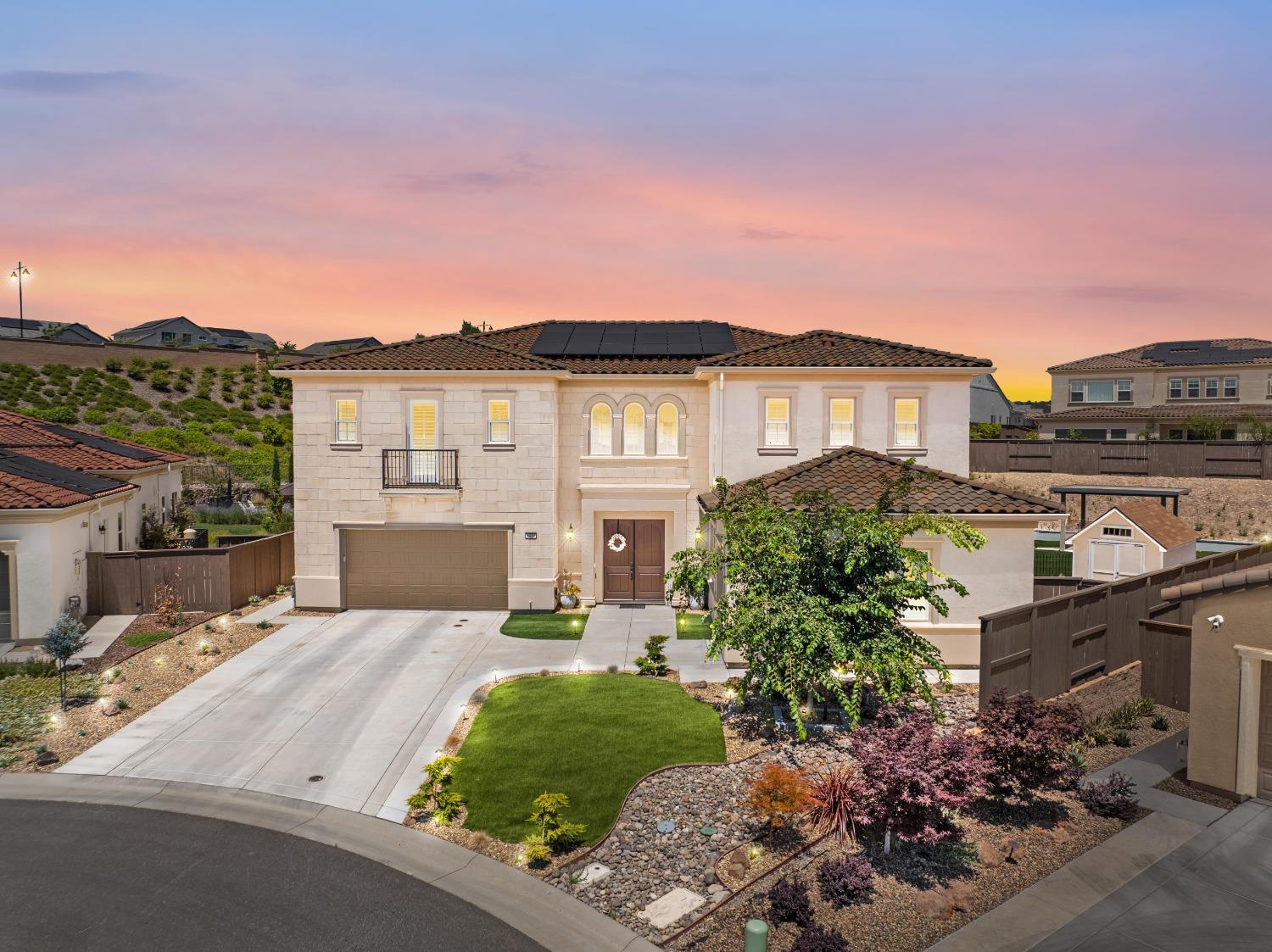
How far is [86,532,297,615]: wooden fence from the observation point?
21672 millimetres

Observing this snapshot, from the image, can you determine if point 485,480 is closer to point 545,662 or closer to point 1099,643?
point 545,662

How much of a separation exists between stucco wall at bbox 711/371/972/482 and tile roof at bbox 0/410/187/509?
1640 centimetres

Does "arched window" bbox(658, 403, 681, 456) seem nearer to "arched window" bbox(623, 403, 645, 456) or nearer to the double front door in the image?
"arched window" bbox(623, 403, 645, 456)

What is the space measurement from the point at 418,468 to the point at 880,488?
12.5 m

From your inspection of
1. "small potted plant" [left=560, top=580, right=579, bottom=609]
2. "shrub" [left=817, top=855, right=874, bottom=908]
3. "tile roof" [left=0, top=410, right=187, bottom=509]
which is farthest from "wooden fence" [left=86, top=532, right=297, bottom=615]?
"shrub" [left=817, top=855, right=874, bottom=908]

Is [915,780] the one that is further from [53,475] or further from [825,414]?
[53,475]

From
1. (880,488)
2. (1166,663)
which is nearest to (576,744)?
(880,488)

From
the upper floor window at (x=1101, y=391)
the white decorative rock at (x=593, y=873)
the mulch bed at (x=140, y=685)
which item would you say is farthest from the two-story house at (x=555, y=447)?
the upper floor window at (x=1101, y=391)

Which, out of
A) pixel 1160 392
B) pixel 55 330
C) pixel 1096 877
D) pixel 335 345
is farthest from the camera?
pixel 335 345

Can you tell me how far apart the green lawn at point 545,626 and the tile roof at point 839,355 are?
25.5 feet

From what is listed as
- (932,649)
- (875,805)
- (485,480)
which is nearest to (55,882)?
(875,805)

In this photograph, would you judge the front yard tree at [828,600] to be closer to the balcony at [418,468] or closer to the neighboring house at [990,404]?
the balcony at [418,468]

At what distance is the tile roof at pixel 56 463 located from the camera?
63.9 ft

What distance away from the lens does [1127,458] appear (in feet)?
132
